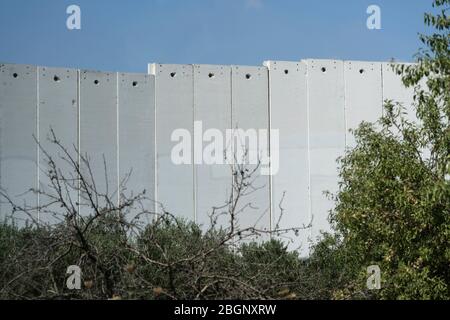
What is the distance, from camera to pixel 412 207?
308 inches

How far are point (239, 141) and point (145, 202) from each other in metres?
1.83

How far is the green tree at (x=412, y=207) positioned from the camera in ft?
23.6

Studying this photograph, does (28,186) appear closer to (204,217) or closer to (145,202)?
(145,202)

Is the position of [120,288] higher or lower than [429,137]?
lower

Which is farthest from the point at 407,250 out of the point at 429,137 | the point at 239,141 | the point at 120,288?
the point at 239,141

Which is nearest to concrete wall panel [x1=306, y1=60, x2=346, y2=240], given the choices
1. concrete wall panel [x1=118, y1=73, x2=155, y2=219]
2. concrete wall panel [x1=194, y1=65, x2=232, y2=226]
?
concrete wall panel [x1=194, y1=65, x2=232, y2=226]

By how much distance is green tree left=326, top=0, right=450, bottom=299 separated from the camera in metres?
7.18

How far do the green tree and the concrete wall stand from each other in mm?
3113

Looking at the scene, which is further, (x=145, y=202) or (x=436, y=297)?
(x=145, y=202)

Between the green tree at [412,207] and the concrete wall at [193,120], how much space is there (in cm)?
311

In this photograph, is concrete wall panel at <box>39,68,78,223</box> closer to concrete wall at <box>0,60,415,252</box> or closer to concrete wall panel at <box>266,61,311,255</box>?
concrete wall at <box>0,60,415,252</box>

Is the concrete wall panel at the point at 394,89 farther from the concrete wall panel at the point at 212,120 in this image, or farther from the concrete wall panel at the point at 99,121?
the concrete wall panel at the point at 99,121
